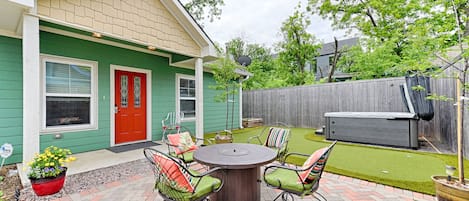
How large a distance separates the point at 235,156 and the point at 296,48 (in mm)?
11541

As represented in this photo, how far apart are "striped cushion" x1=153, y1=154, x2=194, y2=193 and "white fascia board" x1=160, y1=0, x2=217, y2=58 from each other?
13.2ft

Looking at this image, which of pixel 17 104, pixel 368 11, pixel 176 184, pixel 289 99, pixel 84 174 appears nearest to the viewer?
pixel 176 184

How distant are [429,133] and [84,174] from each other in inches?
358

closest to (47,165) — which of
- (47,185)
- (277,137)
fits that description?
(47,185)

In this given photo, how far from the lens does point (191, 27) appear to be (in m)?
5.21

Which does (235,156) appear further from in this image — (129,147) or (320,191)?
(129,147)

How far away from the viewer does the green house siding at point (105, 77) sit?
4.51m

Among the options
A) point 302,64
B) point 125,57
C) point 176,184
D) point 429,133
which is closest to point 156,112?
point 125,57

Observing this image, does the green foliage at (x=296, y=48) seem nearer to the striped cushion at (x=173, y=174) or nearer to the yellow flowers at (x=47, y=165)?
the striped cushion at (x=173, y=174)

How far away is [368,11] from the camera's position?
1095cm

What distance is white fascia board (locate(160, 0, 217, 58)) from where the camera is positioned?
4887 mm

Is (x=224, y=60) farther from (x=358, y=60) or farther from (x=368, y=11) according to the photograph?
(x=368, y=11)

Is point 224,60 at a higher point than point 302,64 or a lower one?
lower

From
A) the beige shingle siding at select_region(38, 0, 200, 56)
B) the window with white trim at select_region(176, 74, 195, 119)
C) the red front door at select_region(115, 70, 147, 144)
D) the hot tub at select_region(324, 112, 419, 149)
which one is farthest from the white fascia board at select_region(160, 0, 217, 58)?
the hot tub at select_region(324, 112, 419, 149)
